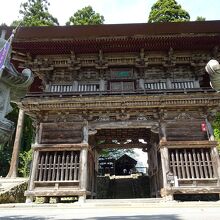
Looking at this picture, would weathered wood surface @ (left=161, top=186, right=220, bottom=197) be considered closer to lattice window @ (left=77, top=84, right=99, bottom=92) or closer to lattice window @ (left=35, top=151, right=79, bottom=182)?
lattice window @ (left=35, top=151, right=79, bottom=182)

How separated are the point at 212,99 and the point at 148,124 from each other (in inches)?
132

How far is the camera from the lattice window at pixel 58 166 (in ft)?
39.2

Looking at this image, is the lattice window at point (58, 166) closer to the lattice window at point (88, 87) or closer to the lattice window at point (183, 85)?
the lattice window at point (88, 87)

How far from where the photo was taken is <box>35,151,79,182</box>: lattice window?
39.2 ft

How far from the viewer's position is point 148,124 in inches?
497

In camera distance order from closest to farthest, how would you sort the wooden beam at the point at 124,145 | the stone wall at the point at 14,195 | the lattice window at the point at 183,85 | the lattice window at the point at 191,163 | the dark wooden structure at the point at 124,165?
1. the lattice window at the point at 191,163
2. the lattice window at the point at 183,85
3. the stone wall at the point at 14,195
4. the wooden beam at the point at 124,145
5. the dark wooden structure at the point at 124,165

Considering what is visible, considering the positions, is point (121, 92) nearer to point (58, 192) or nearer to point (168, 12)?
point (58, 192)

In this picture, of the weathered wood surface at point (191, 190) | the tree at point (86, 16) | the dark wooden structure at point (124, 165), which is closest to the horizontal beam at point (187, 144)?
the weathered wood surface at point (191, 190)

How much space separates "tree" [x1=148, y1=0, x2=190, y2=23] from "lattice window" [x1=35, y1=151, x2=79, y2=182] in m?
20.9

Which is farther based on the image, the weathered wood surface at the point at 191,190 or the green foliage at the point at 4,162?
the green foliage at the point at 4,162

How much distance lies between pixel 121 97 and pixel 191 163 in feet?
15.4

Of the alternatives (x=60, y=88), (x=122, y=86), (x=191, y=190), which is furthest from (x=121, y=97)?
(x=191, y=190)

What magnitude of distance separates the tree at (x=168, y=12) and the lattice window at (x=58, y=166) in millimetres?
20914

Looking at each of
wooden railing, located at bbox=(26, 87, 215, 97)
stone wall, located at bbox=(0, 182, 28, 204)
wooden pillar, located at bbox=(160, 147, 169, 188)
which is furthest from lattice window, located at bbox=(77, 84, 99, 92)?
stone wall, located at bbox=(0, 182, 28, 204)
